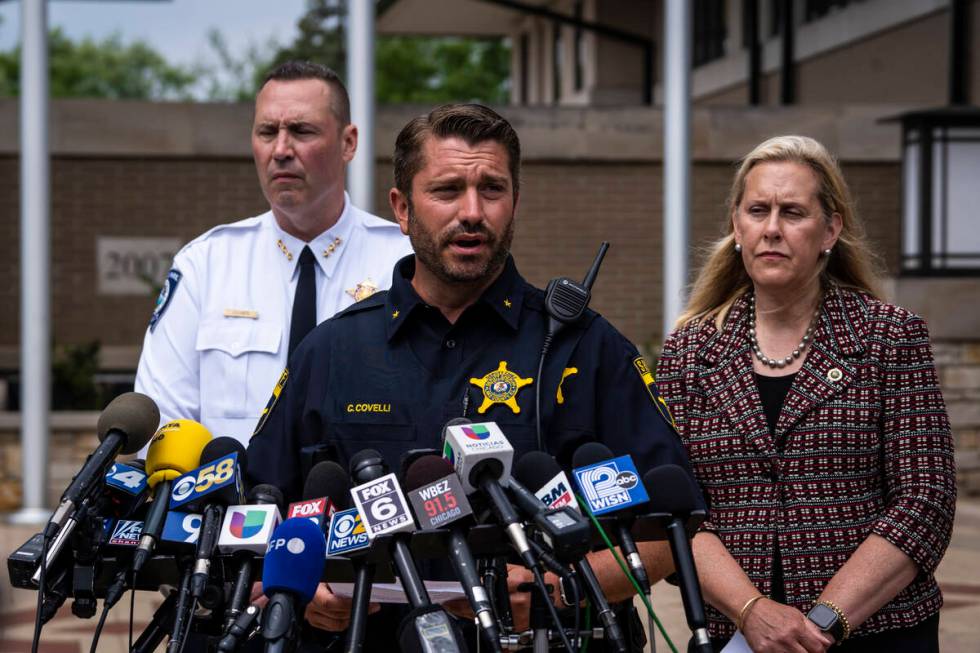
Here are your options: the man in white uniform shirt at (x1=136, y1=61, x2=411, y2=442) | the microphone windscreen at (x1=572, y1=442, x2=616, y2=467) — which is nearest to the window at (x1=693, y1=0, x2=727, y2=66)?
the man in white uniform shirt at (x1=136, y1=61, x2=411, y2=442)

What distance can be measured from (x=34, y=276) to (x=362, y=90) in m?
2.75

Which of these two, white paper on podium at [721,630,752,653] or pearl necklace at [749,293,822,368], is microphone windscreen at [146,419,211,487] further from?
pearl necklace at [749,293,822,368]

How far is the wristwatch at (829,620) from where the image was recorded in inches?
131

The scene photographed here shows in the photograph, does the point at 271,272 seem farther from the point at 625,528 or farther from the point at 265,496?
the point at 625,528

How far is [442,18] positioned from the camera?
26734 millimetres

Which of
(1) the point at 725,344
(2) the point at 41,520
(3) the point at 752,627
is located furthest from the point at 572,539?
(2) the point at 41,520

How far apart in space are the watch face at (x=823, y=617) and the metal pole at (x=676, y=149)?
6843 mm

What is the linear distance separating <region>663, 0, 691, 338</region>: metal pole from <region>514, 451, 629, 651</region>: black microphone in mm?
7862

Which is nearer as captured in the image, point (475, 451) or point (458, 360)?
point (475, 451)

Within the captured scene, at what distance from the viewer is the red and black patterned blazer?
11.2ft

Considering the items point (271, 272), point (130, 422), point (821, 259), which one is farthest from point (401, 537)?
point (271, 272)

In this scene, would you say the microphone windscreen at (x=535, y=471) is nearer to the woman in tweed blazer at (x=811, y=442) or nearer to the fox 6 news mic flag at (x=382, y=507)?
the fox 6 news mic flag at (x=382, y=507)

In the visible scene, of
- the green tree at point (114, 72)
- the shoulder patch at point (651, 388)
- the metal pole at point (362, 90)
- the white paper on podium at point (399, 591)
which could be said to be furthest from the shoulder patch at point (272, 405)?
the green tree at point (114, 72)

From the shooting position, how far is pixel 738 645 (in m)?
3.41
